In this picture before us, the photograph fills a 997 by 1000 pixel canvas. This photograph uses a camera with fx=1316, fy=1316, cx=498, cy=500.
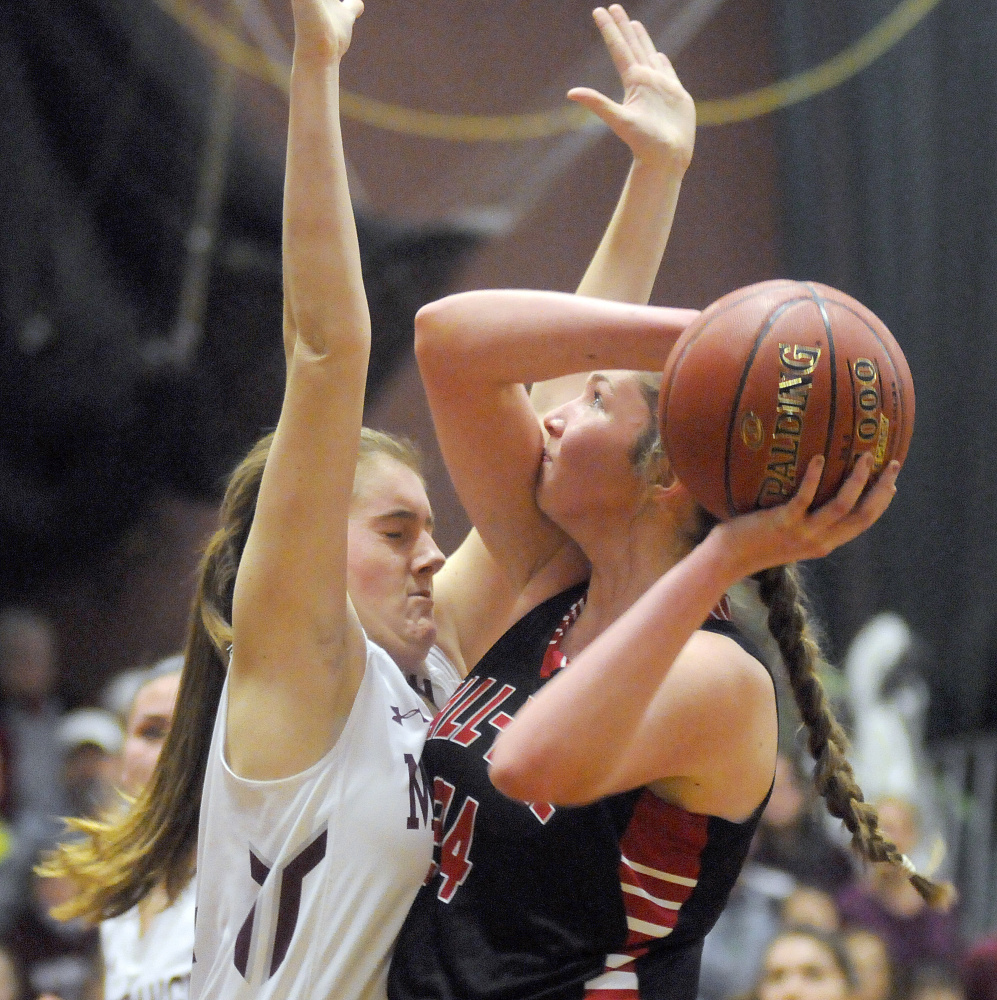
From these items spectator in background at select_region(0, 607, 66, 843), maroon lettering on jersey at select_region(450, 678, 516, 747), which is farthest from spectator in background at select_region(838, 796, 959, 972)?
spectator in background at select_region(0, 607, 66, 843)

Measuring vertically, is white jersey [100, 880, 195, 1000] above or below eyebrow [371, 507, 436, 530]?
below

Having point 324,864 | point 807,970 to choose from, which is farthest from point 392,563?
point 807,970

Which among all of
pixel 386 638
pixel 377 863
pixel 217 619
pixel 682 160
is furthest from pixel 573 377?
pixel 377 863

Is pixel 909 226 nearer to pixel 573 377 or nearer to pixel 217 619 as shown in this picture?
pixel 573 377

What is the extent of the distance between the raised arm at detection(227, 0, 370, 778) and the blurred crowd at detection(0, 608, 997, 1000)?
4.30 feet

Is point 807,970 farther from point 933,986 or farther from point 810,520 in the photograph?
point 810,520

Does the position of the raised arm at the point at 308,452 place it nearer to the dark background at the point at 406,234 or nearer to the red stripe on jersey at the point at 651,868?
the red stripe on jersey at the point at 651,868

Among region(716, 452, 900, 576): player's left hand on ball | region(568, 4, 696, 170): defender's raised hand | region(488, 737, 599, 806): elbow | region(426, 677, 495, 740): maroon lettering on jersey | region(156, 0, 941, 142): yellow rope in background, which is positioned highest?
region(156, 0, 941, 142): yellow rope in background

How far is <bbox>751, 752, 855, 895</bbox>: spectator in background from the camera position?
4.06 metres

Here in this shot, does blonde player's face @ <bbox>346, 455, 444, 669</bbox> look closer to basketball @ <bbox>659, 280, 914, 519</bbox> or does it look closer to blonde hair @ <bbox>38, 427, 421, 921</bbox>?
blonde hair @ <bbox>38, 427, 421, 921</bbox>

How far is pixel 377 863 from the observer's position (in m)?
1.78

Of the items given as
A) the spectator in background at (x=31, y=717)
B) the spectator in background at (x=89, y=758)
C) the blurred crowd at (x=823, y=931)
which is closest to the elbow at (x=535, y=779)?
the blurred crowd at (x=823, y=931)

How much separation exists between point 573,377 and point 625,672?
1003 millimetres

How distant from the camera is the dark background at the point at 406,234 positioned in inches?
223
